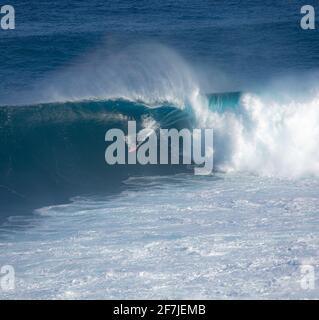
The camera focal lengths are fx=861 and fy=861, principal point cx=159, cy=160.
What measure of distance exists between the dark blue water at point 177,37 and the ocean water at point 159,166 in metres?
0.07

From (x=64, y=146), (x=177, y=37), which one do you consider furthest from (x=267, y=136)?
(x=177, y=37)

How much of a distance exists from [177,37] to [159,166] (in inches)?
358

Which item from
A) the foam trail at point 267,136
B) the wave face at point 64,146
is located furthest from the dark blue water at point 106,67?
the foam trail at point 267,136

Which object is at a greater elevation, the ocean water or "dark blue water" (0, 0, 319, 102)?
"dark blue water" (0, 0, 319, 102)

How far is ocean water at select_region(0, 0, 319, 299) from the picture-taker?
48.9 ft

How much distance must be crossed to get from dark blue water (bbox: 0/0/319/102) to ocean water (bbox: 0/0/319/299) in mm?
69

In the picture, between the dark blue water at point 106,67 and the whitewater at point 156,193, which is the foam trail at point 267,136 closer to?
the whitewater at point 156,193

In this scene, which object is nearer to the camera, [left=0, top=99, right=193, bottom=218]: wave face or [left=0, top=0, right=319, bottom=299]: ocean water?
[left=0, top=0, right=319, bottom=299]: ocean water

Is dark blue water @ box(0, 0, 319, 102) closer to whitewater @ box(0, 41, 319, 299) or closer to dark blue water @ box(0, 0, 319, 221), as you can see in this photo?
dark blue water @ box(0, 0, 319, 221)

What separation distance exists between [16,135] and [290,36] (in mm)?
11649

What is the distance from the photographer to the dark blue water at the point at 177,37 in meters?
26.7

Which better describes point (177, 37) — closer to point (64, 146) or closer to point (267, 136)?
point (267, 136)

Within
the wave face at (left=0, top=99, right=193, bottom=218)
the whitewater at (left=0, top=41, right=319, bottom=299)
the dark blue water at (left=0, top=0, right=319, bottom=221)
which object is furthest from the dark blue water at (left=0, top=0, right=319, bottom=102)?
the wave face at (left=0, top=99, right=193, bottom=218)

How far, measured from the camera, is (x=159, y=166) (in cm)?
2117
